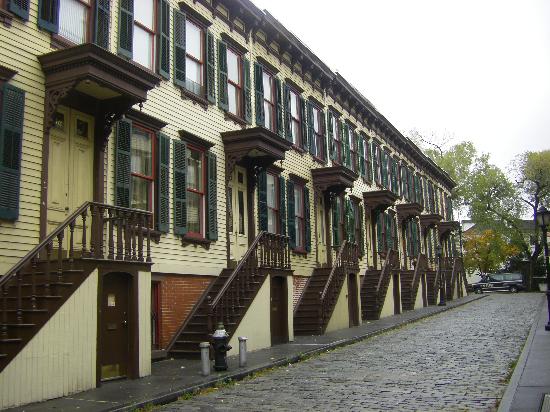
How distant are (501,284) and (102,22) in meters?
57.0

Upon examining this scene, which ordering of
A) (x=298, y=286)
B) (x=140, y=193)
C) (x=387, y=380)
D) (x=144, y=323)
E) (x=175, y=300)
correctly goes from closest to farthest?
(x=387, y=380) < (x=144, y=323) < (x=140, y=193) < (x=175, y=300) < (x=298, y=286)

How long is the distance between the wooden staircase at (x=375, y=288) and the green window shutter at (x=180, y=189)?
1336 cm

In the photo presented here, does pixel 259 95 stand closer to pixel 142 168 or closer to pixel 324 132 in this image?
pixel 324 132

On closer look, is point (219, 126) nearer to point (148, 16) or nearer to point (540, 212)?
point (148, 16)

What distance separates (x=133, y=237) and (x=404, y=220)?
88.9 ft

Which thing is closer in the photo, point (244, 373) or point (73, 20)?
point (244, 373)

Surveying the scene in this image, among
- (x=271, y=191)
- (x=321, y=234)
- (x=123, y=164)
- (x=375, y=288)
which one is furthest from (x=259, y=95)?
(x=375, y=288)

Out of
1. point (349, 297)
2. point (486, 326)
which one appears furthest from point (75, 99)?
point (486, 326)

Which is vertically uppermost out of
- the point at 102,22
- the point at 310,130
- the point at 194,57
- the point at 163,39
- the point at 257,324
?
the point at 194,57

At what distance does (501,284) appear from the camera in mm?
61625

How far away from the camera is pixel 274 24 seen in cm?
2036

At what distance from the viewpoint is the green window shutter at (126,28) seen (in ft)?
44.2

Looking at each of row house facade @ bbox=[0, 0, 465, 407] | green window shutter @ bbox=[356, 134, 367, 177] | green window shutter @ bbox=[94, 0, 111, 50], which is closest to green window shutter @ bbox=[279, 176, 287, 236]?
row house facade @ bbox=[0, 0, 465, 407]

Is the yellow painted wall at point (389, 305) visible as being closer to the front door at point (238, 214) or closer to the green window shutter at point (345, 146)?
the green window shutter at point (345, 146)
